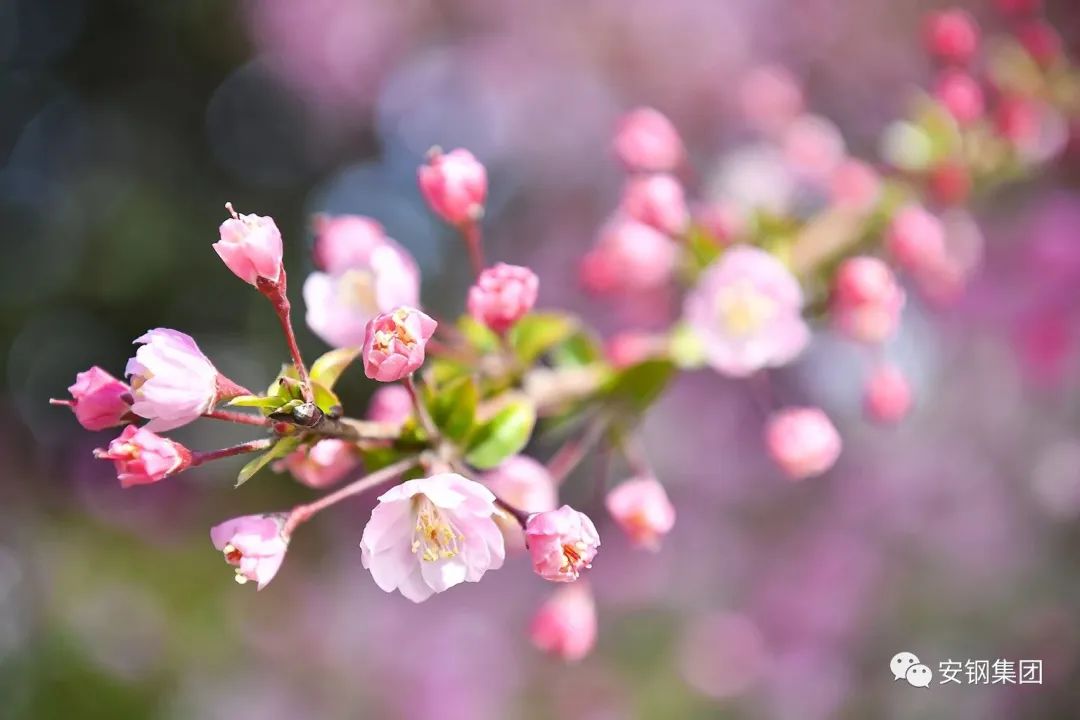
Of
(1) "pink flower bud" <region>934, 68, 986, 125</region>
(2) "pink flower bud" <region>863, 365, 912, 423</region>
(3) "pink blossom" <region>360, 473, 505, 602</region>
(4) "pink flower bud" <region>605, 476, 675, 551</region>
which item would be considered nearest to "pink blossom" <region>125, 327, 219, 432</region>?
(3) "pink blossom" <region>360, 473, 505, 602</region>

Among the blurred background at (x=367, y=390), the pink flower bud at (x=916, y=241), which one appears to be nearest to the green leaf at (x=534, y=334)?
the pink flower bud at (x=916, y=241)

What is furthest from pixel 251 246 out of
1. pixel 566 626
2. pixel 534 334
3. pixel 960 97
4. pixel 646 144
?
pixel 960 97

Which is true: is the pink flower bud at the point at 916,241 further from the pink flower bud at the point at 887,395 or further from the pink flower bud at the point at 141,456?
the pink flower bud at the point at 141,456

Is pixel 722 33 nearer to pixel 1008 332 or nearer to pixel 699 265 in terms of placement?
pixel 1008 332

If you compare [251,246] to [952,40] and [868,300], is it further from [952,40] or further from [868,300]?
[952,40]

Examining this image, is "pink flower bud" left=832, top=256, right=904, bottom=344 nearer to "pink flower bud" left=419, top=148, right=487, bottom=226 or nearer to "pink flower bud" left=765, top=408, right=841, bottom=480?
"pink flower bud" left=765, top=408, right=841, bottom=480

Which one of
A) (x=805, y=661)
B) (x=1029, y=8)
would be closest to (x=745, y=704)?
(x=805, y=661)
